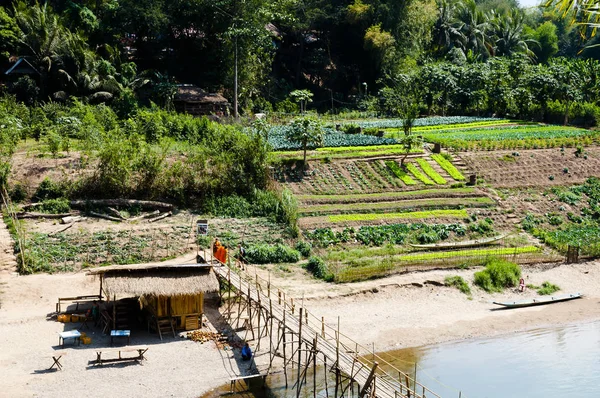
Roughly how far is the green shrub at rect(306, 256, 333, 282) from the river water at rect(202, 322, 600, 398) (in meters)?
7.66

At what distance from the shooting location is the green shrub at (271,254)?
4266 centimetres

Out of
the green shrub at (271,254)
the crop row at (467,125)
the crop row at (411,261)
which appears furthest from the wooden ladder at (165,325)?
the crop row at (467,125)

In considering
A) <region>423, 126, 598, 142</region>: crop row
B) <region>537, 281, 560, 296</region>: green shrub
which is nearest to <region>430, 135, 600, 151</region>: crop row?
<region>423, 126, 598, 142</region>: crop row

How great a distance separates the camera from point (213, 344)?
3359 cm

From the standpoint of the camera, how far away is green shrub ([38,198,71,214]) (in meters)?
44.4

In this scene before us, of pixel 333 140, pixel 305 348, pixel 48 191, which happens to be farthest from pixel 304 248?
pixel 333 140

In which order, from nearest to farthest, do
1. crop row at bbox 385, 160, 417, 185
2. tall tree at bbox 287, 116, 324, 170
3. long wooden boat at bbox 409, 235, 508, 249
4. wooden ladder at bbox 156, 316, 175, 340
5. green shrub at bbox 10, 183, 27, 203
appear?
wooden ladder at bbox 156, 316, 175, 340 < green shrub at bbox 10, 183, 27, 203 < long wooden boat at bbox 409, 235, 508, 249 < tall tree at bbox 287, 116, 324, 170 < crop row at bbox 385, 160, 417, 185

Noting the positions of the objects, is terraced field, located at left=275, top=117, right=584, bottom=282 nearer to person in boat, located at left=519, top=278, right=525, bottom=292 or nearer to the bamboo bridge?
person in boat, located at left=519, top=278, right=525, bottom=292

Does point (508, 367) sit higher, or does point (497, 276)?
point (497, 276)

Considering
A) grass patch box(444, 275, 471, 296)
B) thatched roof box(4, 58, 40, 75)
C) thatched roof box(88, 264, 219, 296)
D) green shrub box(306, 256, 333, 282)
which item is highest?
thatched roof box(4, 58, 40, 75)

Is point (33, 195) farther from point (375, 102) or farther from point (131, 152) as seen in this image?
point (375, 102)

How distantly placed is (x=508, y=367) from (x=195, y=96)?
37.6m

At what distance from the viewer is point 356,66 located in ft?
275

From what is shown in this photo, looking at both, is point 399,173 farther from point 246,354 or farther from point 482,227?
point 246,354
